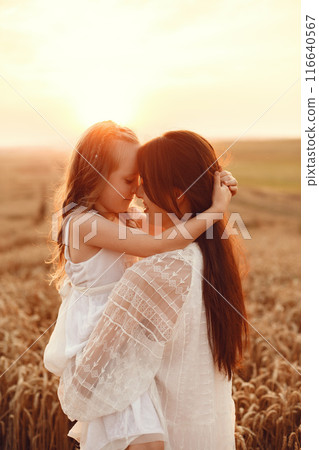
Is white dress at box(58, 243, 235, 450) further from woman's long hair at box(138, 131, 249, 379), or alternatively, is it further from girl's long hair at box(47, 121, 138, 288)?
girl's long hair at box(47, 121, 138, 288)

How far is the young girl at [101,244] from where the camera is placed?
2.31m

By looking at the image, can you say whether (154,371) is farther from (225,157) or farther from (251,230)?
(251,230)

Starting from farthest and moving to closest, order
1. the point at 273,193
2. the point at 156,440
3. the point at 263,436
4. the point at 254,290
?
the point at 273,193
the point at 254,290
the point at 263,436
the point at 156,440

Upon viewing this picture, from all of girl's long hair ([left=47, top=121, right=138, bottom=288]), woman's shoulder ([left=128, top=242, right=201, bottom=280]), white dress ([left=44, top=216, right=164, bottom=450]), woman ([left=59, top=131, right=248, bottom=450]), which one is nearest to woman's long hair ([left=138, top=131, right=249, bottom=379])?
woman ([left=59, top=131, right=248, bottom=450])

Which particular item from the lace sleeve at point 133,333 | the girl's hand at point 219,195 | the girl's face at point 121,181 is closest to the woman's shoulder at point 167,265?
the lace sleeve at point 133,333

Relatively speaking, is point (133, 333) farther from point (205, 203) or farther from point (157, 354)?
point (205, 203)

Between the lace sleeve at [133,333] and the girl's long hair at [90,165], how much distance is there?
24.8 inches

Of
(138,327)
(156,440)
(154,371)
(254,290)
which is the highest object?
(138,327)

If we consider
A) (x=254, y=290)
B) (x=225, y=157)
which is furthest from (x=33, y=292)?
(x=225, y=157)

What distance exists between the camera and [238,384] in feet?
13.5

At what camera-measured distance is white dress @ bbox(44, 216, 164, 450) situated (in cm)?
227

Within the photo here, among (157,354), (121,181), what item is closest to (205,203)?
(121,181)

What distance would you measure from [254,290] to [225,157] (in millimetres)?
5409

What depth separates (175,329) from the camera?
2287 mm
